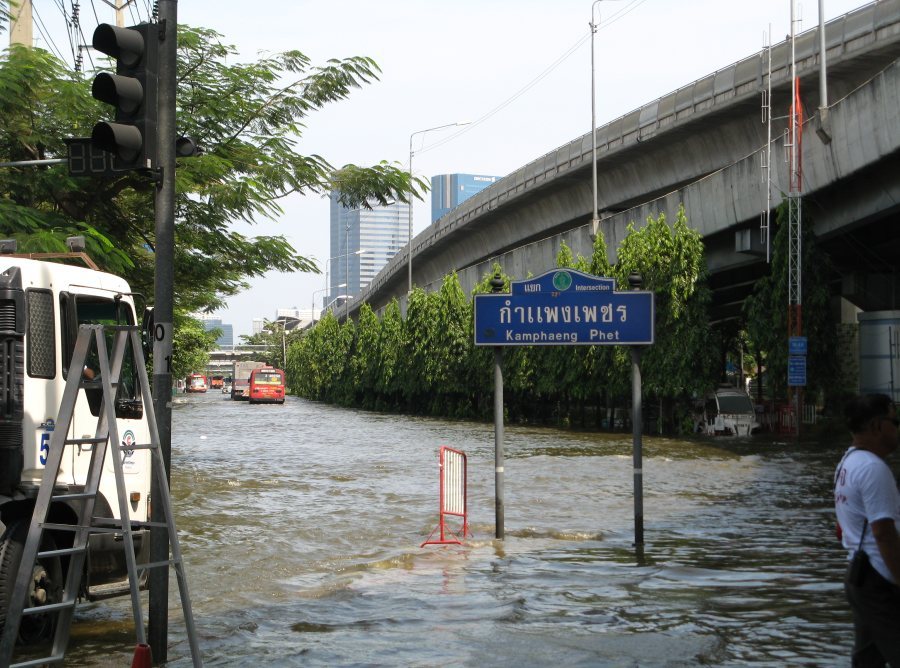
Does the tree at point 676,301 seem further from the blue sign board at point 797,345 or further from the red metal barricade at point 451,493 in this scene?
the red metal barricade at point 451,493

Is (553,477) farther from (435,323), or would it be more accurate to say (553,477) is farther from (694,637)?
(435,323)

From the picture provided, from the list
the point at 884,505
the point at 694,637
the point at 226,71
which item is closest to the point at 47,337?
→ the point at 694,637

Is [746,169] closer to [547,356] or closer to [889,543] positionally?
[547,356]

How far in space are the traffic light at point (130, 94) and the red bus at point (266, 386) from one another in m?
83.2

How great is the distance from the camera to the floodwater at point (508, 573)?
848 centimetres

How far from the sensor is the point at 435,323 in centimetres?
6234

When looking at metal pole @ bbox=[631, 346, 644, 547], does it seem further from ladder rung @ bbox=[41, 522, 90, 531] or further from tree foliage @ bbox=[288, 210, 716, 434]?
tree foliage @ bbox=[288, 210, 716, 434]

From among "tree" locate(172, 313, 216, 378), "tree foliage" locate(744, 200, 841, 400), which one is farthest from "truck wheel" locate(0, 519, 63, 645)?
"tree foliage" locate(744, 200, 841, 400)

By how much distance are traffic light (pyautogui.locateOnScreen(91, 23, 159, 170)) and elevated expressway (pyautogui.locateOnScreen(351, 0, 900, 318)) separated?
79.8 feet

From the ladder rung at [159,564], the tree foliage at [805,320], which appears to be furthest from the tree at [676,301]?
the ladder rung at [159,564]

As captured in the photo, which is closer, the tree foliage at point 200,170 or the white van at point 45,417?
the white van at point 45,417

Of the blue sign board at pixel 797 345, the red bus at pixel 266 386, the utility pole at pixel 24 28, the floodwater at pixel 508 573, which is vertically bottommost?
the floodwater at pixel 508 573

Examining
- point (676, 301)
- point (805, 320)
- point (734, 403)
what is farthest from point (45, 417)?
point (734, 403)

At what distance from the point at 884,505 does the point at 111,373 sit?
179 inches
